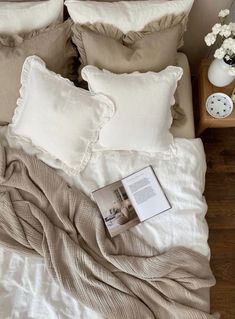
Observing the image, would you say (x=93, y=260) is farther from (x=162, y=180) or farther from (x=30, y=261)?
(x=162, y=180)

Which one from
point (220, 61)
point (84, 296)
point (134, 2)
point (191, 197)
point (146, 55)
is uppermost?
point (134, 2)

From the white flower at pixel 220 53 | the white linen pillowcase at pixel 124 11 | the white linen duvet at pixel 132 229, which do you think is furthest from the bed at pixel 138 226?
the white linen pillowcase at pixel 124 11

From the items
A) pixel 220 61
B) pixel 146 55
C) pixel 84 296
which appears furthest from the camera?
pixel 220 61

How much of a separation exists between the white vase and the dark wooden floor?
0.43 metres

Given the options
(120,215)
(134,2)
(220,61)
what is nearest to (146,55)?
(134,2)

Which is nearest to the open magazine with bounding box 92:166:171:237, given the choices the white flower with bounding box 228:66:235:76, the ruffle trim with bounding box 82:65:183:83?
the ruffle trim with bounding box 82:65:183:83

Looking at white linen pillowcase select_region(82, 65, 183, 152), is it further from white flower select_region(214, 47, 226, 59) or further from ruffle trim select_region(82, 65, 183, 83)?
white flower select_region(214, 47, 226, 59)

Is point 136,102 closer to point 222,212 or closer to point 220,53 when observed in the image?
point 220,53

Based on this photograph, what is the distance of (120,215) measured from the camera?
1346 millimetres

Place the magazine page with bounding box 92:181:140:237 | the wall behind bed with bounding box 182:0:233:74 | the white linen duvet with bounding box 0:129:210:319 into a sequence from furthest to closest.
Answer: the wall behind bed with bounding box 182:0:233:74
the magazine page with bounding box 92:181:140:237
the white linen duvet with bounding box 0:129:210:319

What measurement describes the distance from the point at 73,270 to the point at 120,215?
27cm

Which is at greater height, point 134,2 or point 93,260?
point 134,2

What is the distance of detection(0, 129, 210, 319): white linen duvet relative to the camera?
1.23 m

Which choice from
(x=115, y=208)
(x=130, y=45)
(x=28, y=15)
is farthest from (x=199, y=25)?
(x=115, y=208)
